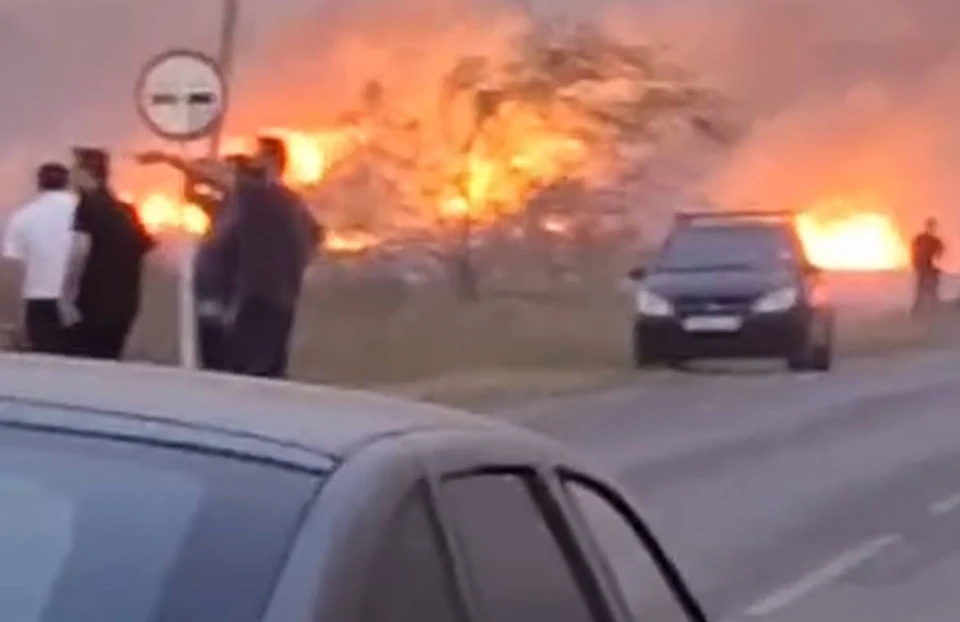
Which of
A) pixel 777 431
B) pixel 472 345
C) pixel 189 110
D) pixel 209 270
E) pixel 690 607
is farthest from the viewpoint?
pixel 472 345

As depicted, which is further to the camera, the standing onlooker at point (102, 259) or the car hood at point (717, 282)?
the car hood at point (717, 282)

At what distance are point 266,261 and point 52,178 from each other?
1.19 m

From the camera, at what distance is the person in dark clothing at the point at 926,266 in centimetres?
4581

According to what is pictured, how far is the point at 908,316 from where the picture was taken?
159 ft

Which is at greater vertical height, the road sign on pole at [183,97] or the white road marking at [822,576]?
the road sign on pole at [183,97]

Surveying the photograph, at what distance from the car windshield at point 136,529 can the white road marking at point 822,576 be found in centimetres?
845

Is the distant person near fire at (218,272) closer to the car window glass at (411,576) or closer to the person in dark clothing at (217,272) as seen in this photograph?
the person in dark clothing at (217,272)

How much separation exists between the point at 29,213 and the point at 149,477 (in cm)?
1314

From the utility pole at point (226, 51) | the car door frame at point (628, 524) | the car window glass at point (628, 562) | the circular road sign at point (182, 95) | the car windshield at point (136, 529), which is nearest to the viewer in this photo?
the car windshield at point (136, 529)

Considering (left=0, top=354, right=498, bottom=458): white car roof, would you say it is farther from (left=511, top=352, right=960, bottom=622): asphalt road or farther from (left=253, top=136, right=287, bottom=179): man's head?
(left=253, top=136, right=287, bottom=179): man's head

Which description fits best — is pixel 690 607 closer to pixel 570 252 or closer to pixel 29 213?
pixel 29 213

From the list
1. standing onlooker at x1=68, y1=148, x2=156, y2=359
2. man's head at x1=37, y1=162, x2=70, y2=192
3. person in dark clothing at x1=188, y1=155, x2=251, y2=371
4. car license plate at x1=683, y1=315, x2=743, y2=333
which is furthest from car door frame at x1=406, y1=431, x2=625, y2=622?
car license plate at x1=683, y1=315, x2=743, y2=333

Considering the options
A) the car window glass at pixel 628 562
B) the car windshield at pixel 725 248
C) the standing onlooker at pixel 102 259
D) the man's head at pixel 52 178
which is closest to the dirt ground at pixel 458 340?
the car windshield at pixel 725 248

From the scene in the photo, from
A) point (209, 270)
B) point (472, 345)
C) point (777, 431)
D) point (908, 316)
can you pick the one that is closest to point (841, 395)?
point (777, 431)
